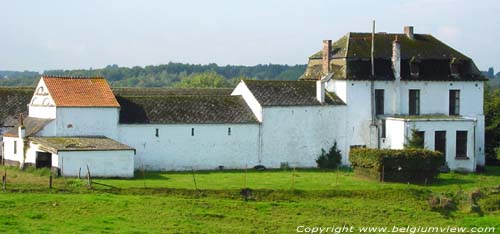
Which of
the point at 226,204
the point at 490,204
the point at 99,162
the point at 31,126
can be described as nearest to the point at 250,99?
the point at 99,162

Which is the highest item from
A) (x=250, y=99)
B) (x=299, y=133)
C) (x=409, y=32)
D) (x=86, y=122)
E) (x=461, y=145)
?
(x=409, y=32)

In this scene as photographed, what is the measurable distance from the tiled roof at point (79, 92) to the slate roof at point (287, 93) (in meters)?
8.72

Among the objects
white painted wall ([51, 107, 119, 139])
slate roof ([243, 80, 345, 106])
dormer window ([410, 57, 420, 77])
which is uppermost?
dormer window ([410, 57, 420, 77])

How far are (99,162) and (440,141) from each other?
65.0 feet

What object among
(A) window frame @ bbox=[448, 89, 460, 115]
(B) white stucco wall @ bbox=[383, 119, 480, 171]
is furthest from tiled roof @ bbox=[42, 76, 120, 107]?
(A) window frame @ bbox=[448, 89, 460, 115]

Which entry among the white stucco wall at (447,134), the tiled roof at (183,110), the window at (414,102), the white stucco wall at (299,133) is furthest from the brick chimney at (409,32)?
the tiled roof at (183,110)

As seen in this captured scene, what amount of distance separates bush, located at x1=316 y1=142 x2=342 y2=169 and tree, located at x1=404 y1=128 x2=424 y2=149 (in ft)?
15.2

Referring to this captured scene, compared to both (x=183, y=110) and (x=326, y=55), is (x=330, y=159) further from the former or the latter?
(x=183, y=110)

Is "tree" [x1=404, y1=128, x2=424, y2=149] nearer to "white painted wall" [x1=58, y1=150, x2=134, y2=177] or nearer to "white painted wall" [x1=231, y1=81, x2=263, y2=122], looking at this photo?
"white painted wall" [x1=231, y1=81, x2=263, y2=122]

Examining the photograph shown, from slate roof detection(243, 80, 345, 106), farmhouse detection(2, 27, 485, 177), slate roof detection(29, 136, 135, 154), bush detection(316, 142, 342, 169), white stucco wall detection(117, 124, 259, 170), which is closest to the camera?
slate roof detection(29, 136, 135, 154)

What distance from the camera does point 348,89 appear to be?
55.4m

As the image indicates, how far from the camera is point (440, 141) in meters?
53.2

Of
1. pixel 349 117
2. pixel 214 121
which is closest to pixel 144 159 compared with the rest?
pixel 214 121

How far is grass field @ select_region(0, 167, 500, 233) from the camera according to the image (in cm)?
3328
